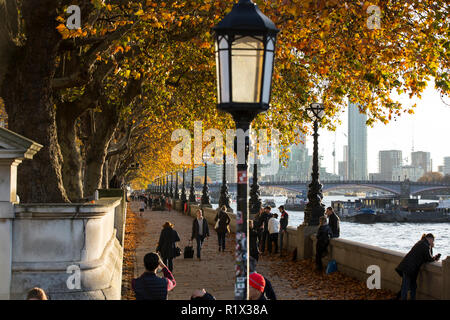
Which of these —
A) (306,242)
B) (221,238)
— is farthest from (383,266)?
(221,238)

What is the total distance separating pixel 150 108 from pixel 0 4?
1928 cm

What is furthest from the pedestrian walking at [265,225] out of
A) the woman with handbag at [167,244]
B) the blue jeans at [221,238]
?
the woman with handbag at [167,244]

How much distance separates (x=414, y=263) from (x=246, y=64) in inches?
286

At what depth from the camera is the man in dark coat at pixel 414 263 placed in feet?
36.7

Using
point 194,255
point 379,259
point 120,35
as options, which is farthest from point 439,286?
point 194,255

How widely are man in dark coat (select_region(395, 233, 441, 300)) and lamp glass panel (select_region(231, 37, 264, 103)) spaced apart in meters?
6.99

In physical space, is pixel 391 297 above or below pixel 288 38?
below

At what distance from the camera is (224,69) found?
5625mm

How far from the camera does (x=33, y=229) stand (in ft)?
27.1

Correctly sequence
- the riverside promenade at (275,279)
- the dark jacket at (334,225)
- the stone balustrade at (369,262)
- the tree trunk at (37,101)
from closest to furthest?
the tree trunk at (37,101) → the stone balustrade at (369,262) → the riverside promenade at (275,279) → the dark jacket at (334,225)

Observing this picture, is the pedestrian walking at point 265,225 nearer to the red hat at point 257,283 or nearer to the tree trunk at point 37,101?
the tree trunk at point 37,101

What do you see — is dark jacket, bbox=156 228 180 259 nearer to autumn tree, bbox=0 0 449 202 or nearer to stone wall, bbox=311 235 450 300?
autumn tree, bbox=0 0 449 202

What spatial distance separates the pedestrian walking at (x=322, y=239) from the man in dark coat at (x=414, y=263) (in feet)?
16.2
